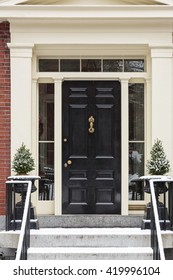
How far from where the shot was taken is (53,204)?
9.61m

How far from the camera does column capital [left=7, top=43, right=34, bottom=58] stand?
9.36 meters

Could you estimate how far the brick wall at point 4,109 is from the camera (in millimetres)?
9406

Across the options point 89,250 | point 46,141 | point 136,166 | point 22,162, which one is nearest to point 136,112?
point 136,166

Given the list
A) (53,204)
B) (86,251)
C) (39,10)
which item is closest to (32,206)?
Result: (53,204)

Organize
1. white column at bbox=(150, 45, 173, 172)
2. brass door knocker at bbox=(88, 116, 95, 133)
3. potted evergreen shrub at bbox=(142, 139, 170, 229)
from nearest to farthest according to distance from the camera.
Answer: potted evergreen shrub at bbox=(142, 139, 170, 229) < white column at bbox=(150, 45, 173, 172) < brass door knocker at bbox=(88, 116, 95, 133)

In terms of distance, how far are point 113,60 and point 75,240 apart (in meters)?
3.06

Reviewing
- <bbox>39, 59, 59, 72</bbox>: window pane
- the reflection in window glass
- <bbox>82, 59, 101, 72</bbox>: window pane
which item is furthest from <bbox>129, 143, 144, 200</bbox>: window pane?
<bbox>39, 59, 59, 72</bbox>: window pane

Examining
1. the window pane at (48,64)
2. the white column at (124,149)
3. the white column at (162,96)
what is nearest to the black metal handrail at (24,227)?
the white column at (124,149)

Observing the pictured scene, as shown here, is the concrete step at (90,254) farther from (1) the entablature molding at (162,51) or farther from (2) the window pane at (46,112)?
(1) the entablature molding at (162,51)

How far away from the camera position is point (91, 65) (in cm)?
973

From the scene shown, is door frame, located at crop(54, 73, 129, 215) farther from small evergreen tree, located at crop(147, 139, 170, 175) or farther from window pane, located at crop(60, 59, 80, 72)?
small evergreen tree, located at crop(147, 139, 170, 175)

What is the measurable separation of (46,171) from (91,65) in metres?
1.85

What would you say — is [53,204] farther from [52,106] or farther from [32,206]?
[52,106]

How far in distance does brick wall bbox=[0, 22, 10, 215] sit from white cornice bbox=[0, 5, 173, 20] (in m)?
0.41
